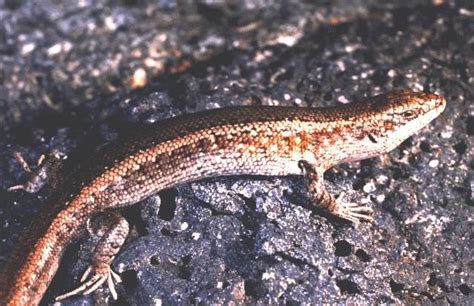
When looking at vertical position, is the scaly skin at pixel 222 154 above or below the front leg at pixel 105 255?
above

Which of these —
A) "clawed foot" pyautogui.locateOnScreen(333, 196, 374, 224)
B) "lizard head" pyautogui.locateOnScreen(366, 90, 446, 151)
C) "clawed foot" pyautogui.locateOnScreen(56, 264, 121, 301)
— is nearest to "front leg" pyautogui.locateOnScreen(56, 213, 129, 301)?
"clawed foot" pyautogui.locateOnScreen(56, 264, 121, 301)

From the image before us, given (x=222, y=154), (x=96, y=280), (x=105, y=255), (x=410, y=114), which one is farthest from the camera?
(x=410, y=114)

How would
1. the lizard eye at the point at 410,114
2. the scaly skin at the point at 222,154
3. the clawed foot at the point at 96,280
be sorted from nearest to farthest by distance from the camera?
the clawed foot at the point at 96,280
the scaly skin at the point at 222,154
the lizard eye at the point at 410,114

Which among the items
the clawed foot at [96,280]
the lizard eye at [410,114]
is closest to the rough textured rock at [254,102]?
the clawed foot at [96,280]

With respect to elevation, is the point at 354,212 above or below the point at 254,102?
below

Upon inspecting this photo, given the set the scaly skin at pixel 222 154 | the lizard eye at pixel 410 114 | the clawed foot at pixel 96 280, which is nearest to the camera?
the clawed foot at pixel 96 280

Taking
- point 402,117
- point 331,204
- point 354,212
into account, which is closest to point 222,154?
point 331,204

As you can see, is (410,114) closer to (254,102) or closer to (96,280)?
(254,102)

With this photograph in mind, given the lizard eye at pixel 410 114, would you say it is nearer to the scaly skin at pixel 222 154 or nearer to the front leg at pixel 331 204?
the scaly skin at pixel 222 154

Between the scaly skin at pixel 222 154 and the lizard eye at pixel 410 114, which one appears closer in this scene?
the scaly skin at pixel 222 154
